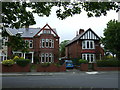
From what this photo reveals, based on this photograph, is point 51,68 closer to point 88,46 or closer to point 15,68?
point 15,68

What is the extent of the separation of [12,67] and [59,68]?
725 cm

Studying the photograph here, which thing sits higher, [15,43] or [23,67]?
[15,43]

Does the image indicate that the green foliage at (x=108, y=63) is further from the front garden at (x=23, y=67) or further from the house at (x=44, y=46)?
the house at (x=44, y=46)

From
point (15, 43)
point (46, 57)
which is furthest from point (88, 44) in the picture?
point (15, 43)

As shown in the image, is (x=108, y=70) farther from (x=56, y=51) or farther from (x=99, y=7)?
(x=99, y=7)

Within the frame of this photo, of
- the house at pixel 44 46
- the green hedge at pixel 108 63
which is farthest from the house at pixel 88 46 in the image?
the green hedge at pixel 108 63

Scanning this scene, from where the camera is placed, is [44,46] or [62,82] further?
[44,46]

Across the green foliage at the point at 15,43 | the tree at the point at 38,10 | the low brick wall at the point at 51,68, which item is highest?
the tree at the point at 38,10

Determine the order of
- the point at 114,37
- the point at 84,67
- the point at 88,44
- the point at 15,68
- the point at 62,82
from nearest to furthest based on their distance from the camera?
the point at 62,82, the point at 15,68, the point at 84,67, the point at 114,37, the point at 88,44

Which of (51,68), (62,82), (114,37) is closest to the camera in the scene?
(62,82)

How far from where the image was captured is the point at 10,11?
7734 millimetres

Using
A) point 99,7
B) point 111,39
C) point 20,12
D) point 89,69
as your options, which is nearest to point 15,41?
point 20,12

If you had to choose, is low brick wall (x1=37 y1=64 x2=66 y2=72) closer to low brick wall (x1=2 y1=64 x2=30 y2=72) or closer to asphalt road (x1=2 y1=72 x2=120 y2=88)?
low brick wall (x1=2 y1=64 x2=30 y2=72)

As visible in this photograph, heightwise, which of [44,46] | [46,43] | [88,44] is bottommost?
[44,46]
